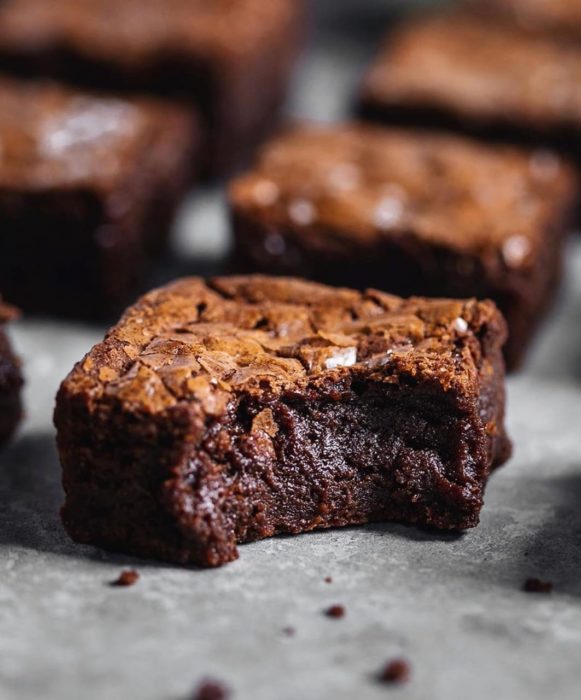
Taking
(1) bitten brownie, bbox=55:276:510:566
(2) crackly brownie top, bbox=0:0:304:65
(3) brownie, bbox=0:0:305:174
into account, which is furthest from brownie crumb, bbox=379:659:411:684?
(2) crackly brownie top, bbox=0:0:304:65

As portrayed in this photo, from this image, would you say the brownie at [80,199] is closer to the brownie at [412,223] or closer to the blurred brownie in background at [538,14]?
the brownie at [412,223]

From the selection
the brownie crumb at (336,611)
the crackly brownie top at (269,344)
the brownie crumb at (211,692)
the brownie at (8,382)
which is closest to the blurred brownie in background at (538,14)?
the crackly brownie top at (269,344)

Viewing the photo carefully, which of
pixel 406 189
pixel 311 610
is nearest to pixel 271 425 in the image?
pixel 311 610

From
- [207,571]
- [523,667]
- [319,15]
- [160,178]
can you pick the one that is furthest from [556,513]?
[319,15]

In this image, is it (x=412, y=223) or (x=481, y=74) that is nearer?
(x=412, y=223)

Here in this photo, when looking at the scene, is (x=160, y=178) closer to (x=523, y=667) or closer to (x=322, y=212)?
(x=322, y=212)

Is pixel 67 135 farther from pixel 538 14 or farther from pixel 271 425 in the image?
pixel 538 14

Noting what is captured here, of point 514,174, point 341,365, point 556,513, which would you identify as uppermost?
point 514,174
